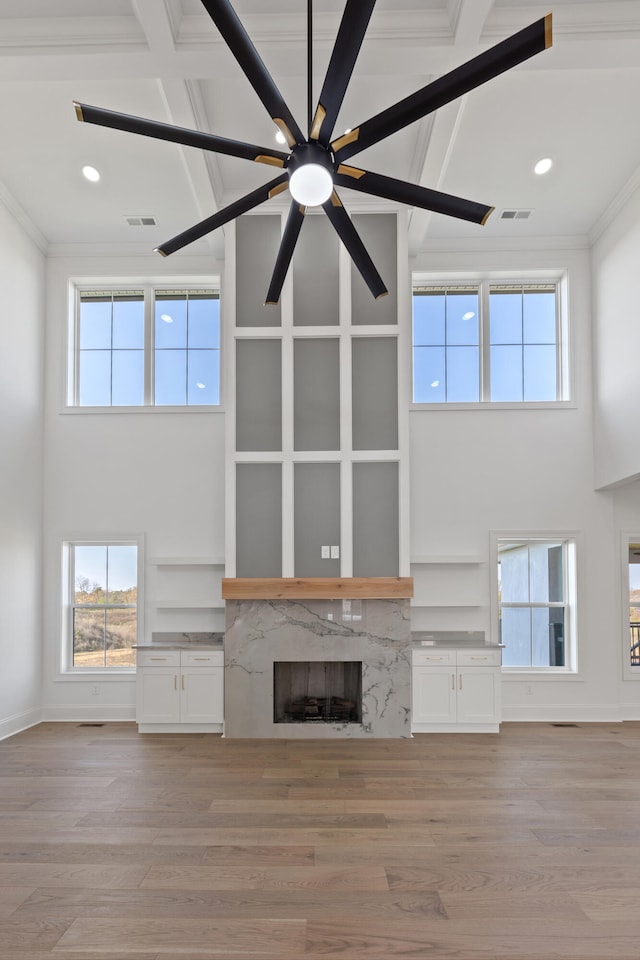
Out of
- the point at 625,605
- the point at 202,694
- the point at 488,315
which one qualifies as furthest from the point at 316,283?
the point at 625,605

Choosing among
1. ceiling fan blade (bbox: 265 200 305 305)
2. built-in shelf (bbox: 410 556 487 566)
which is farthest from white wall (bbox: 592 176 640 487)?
ceiling fan blade (bbox: 265 200 305 305)

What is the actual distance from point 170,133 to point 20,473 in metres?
4.45

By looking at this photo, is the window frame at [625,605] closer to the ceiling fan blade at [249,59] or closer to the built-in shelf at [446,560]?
the built-in shelf at [446,560]

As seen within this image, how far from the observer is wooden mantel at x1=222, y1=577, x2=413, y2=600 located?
6.38 meters

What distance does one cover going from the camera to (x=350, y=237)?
380cm

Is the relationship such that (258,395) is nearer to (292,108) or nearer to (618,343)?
(292,108)

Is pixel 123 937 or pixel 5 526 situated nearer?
pixel 123 937

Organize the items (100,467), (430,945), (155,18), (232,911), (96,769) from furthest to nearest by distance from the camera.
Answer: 1. (100,467)
2. (96,769)
3. (155,18)
4. (232,911)
5. (430,945)

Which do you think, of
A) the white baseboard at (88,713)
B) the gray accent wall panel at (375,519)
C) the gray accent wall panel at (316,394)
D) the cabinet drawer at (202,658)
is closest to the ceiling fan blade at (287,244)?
the gray accent wall panel at (316,394)

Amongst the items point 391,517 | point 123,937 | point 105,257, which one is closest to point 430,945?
point 123,937

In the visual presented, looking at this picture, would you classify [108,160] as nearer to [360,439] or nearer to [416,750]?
[360,439]

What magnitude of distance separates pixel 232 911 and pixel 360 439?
421 cm

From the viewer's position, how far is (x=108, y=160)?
607 centimetres

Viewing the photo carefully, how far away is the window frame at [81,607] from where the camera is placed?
7168 mm
